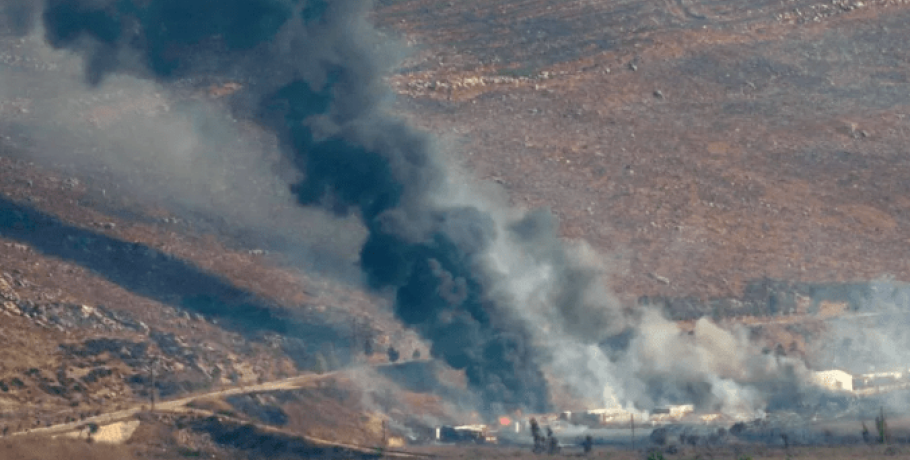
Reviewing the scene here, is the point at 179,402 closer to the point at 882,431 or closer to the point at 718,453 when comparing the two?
the point at 718,453

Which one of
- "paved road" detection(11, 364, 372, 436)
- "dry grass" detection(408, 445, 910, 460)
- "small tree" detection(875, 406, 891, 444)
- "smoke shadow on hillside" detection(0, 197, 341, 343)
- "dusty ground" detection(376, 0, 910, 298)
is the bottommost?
"dry grass" detection(408, 445, 910, 460)

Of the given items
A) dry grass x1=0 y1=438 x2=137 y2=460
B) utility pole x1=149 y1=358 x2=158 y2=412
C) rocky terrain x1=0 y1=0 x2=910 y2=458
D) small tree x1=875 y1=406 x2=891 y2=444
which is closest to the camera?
dry grass x1=0 y1=438 x2=137 y2=460

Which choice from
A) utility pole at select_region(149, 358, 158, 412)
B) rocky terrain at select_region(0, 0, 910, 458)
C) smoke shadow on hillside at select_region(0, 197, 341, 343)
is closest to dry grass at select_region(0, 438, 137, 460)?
rocky terrain at select_region(0, 0, 910, 458)

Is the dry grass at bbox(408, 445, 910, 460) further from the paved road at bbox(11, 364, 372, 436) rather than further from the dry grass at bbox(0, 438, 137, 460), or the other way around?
the dry grass at bbox(0, 438, 137, 460)

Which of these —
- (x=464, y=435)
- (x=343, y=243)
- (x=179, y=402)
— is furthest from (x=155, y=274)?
(x=464, y=435)

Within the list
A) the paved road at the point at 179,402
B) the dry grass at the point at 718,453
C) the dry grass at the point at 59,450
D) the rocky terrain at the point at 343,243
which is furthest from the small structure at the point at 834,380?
the dry grass at the point at 59,450

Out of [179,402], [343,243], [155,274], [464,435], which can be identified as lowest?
[464,435]

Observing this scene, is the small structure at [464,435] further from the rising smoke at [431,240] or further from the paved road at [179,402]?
the paved road at [179,402]
